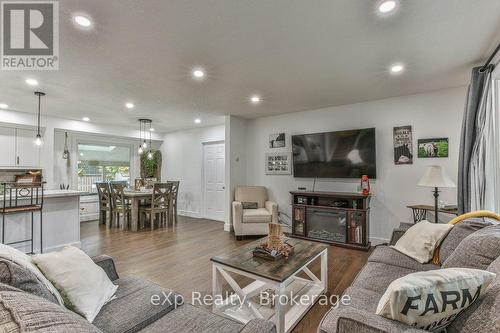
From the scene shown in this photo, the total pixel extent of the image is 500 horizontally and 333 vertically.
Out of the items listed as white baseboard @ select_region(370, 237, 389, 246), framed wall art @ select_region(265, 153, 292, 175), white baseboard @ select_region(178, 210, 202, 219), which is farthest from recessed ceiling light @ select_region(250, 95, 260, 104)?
white baseboard @ select_region(178, 210, 202, 219)

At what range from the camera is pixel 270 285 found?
183 cm

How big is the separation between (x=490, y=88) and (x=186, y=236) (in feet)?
15.9

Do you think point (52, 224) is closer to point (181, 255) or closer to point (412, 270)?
point (181, 255)

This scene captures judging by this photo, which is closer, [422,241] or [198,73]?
[422,241]

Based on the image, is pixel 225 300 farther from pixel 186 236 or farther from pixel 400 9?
pixel 400 9

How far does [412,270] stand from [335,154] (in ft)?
8.78

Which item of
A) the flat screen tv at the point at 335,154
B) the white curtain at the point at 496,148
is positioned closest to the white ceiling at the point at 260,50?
the white curtain at the point at 496,148

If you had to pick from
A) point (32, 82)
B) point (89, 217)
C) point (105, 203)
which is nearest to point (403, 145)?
point (32, 82)

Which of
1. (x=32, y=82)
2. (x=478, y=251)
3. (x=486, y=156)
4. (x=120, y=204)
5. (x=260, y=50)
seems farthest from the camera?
(x=120, y=204)

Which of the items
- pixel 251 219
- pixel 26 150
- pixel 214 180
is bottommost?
pixel 251 219

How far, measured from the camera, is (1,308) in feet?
1.98

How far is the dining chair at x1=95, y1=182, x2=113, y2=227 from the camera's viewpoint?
5.40 meters

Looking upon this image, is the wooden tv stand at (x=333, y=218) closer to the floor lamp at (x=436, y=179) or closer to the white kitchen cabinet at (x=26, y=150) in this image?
the floor lamp at (x=436, y=179)

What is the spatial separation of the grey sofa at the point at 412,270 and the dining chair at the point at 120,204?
493 cm
